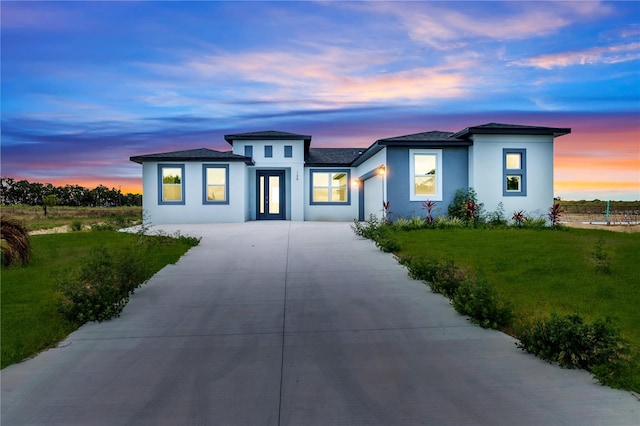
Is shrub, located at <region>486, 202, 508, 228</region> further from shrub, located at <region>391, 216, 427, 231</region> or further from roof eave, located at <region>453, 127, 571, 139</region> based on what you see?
shrub, located at <region>391, 216, 427, 231</region>

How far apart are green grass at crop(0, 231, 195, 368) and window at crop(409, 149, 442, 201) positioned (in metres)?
9.79

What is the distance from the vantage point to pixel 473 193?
16.8 m

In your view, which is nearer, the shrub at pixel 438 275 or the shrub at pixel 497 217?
the shrub at pixel 438 275

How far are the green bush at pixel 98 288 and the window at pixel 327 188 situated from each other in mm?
16684

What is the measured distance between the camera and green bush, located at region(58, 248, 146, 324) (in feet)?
18.2

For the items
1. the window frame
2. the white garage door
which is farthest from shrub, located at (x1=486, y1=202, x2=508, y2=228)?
the window frame

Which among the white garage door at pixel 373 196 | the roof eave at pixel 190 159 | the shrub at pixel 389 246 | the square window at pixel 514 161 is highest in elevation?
the roof eave at pixel 190 159

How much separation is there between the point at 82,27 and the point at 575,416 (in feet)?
39.3

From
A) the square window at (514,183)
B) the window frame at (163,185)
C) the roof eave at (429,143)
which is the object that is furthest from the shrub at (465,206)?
the window frame at (163,185)

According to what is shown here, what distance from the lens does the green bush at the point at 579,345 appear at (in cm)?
388

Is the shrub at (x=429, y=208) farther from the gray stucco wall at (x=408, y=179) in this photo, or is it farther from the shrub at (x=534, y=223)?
the shrub at (x=534, y=223)

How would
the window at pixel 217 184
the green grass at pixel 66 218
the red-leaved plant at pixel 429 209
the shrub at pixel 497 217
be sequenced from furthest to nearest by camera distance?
1. the window at pixel 217 184
2. the green grass at pixel 66 218
3. the shrub at pixel 497 217
4. the red-leaved plant at pixel 429 209

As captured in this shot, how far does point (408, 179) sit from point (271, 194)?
907 cm

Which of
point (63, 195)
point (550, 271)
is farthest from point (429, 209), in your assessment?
point (63, 195)
